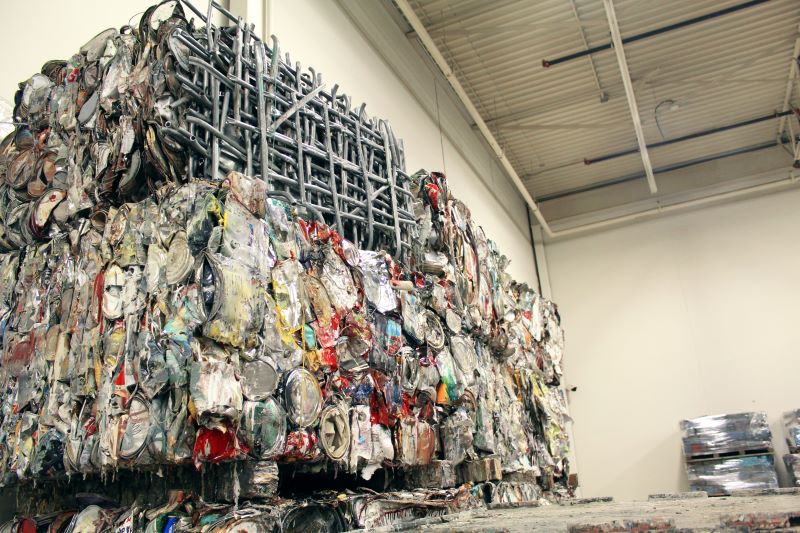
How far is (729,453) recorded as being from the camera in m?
7.84

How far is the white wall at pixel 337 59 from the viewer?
9.19ft

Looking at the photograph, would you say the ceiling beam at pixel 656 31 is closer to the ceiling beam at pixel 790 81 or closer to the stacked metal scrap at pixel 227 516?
the ceiling beam at pixel 790 81

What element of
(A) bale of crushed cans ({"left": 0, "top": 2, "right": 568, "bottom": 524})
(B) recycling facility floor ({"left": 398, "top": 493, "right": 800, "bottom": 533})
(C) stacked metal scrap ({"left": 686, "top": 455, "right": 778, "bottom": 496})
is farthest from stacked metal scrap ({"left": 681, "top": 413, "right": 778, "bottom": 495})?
(B) recycling facility floor ({"left": 398, "top": 493, "right": 800, "bottom": 533})

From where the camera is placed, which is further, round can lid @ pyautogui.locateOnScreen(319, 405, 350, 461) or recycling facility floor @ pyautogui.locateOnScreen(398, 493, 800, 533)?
round can lid @ pyautogui.locateOnScreen(319, 405, 350, 461)

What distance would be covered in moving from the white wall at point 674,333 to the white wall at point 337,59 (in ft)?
6.25

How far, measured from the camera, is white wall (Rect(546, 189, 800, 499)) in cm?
852

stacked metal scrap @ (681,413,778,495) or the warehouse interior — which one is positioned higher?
the warehouse interior

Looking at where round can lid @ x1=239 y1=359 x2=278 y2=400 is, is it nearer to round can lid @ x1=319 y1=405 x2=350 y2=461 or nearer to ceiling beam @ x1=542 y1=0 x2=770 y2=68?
round can lid @ x1=319 y1=405 x2=350 y2=461

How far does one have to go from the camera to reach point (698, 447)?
7.79 metres

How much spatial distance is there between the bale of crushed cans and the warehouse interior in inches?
89.6

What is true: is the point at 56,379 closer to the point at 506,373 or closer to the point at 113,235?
the point at 113,235

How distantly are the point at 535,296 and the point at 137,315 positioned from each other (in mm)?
5256

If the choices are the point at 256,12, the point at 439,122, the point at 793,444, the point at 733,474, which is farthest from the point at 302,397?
the point at 793,444

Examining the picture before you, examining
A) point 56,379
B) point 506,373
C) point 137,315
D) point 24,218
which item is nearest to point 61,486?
point 56,379
